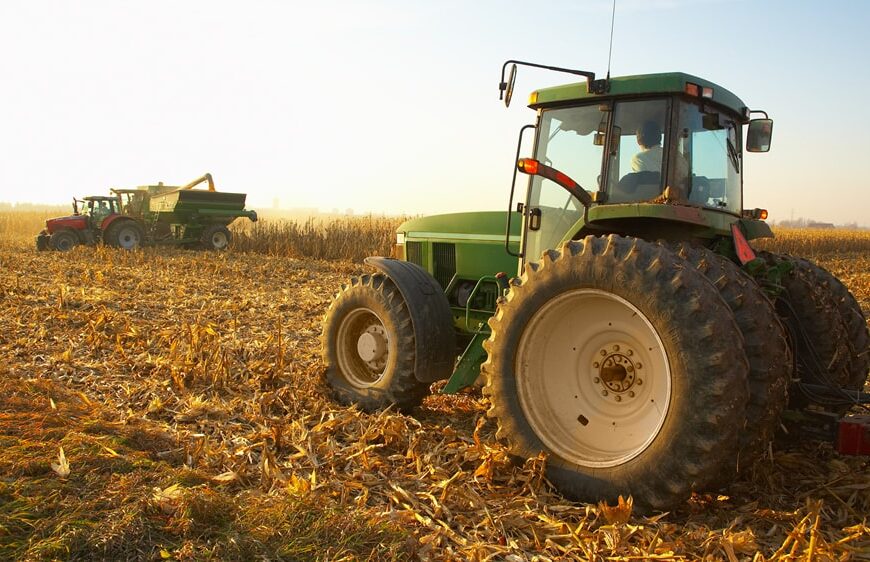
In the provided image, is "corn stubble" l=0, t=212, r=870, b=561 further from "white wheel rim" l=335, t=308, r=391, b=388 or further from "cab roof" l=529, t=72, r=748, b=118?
"cab roof" l=529, t=72, r=748, b=118

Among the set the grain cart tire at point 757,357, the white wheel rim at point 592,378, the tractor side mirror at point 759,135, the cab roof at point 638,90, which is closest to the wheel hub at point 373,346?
the white wheel rim at point 592,378

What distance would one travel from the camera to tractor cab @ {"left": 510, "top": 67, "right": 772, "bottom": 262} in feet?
12.5

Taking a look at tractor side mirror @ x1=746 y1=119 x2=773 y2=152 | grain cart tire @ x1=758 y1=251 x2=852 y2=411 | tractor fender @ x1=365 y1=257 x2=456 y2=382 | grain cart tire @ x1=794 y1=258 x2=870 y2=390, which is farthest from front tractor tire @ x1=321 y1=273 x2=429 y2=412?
grain cart tire @ x1=794 y1=258 x2=870 y2=390

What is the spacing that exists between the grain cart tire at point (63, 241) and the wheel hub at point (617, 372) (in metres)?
20.6

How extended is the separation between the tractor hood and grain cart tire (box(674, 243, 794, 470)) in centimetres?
2182

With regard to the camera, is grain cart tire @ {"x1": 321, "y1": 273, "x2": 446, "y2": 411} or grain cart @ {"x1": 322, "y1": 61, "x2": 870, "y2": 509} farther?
grain cart tire @ {"x1": 321, "y1": 273, "x2": 446, "y2": 411}

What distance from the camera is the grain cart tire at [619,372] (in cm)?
289

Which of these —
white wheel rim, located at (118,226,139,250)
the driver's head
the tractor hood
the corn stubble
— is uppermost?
the driver's head

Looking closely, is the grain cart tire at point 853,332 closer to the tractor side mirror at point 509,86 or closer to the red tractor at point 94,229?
the tractor side mirror at point 509,86

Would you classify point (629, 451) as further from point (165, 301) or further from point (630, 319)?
point (165, 301)

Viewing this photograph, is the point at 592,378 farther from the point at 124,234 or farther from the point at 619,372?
the point at 124,234

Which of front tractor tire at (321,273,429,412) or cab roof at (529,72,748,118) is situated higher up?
cab roof at (529,72,748,118)

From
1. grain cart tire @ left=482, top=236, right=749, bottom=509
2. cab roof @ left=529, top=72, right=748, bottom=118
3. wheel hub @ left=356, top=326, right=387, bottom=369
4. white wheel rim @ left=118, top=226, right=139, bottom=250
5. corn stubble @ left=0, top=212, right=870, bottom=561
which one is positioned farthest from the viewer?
white wheel rim @ left=118, top=226, right=139, bottom=250

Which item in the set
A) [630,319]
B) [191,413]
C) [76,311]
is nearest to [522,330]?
[630,319]
